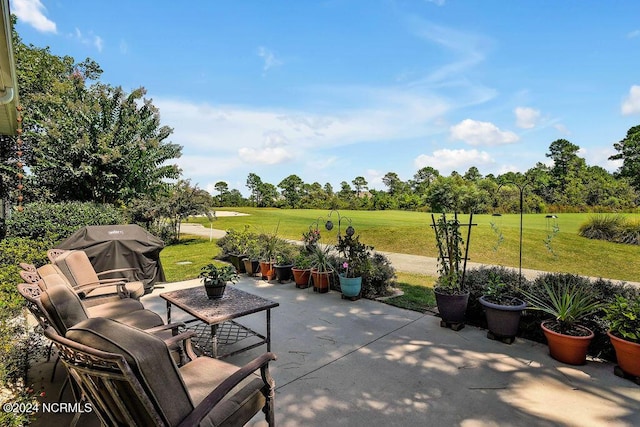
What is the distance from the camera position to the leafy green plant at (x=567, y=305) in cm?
324

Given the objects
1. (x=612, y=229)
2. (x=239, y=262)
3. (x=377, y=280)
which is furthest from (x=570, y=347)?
(x=612, y=229)

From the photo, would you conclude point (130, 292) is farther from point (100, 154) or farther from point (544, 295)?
point (100, 154)

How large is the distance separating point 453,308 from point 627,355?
1.55 m

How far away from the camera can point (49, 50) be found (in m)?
15.1

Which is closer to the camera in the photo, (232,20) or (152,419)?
(152,419)

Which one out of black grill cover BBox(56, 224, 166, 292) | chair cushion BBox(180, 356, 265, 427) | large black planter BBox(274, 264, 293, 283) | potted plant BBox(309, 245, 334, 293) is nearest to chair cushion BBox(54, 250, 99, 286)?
black grill cover BBox(56, 224, 166, 292)

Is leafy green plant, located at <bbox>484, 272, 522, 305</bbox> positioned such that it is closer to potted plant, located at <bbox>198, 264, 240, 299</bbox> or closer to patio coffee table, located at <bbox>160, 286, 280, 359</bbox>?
patio coffee table, located at <bbox>160, 286, 280, 359</bbox>

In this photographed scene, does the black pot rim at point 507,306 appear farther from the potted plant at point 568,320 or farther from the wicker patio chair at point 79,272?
the wicker patio chair at point 79,272

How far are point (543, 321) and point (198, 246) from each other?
1141cm

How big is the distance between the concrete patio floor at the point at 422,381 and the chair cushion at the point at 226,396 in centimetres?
54

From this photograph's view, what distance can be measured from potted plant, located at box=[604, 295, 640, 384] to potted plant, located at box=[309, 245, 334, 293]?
378cm

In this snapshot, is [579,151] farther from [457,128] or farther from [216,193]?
[216,193]

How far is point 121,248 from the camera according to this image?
5.53m

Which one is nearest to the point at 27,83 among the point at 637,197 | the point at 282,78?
the point at 282,78
